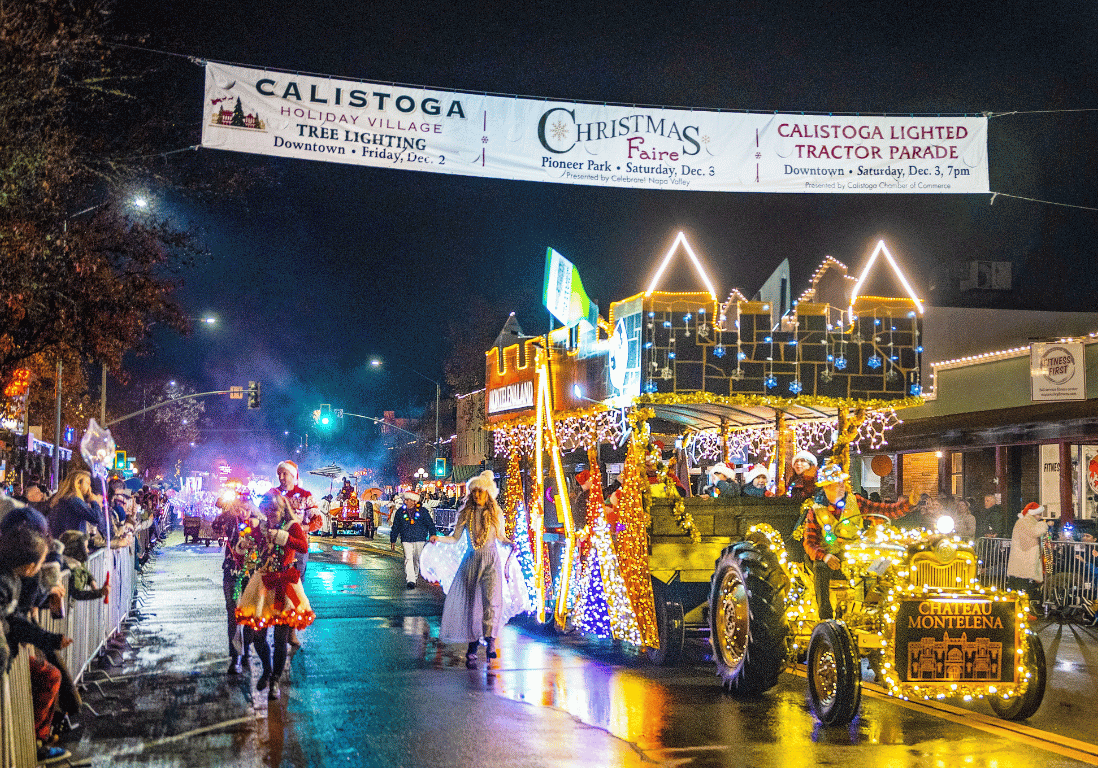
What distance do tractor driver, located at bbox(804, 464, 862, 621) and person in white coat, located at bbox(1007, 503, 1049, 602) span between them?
8.19 metres

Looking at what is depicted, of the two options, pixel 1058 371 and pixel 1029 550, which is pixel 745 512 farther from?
pixel 1058 371

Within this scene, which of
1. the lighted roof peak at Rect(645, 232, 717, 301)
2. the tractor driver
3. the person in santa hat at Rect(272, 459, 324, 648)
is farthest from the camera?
the lighted roof peak at Rect(645, 232, 717, 301)

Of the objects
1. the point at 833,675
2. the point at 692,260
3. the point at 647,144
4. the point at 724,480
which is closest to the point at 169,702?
the point at 833,675

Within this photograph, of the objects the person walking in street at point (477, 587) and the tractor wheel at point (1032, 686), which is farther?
the person walking in street at point (477, 587)

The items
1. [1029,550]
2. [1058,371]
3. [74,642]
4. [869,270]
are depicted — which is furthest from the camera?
[1058,371]

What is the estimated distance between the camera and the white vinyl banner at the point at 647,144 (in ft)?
42.9

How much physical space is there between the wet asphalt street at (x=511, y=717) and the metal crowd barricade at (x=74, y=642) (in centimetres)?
38

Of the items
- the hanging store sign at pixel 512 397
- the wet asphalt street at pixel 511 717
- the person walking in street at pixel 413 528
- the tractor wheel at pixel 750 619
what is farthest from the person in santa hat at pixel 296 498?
the person walking in street at pixel 413 528

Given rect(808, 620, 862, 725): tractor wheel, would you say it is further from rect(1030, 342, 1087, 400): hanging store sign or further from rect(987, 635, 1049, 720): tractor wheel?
rect(1030, 342, 1087, 400): hanging store sign

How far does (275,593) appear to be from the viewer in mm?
8602

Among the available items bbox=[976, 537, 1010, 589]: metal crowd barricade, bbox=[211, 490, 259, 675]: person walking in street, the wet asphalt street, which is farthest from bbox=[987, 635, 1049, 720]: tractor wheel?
bbox=[976, 537, 1010, 589]: metal crowd barricade

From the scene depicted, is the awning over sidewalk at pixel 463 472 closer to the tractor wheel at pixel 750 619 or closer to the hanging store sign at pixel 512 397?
→ the hanging store sign at pixel 512 397

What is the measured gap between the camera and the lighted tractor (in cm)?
729

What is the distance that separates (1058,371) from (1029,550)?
246 inches
